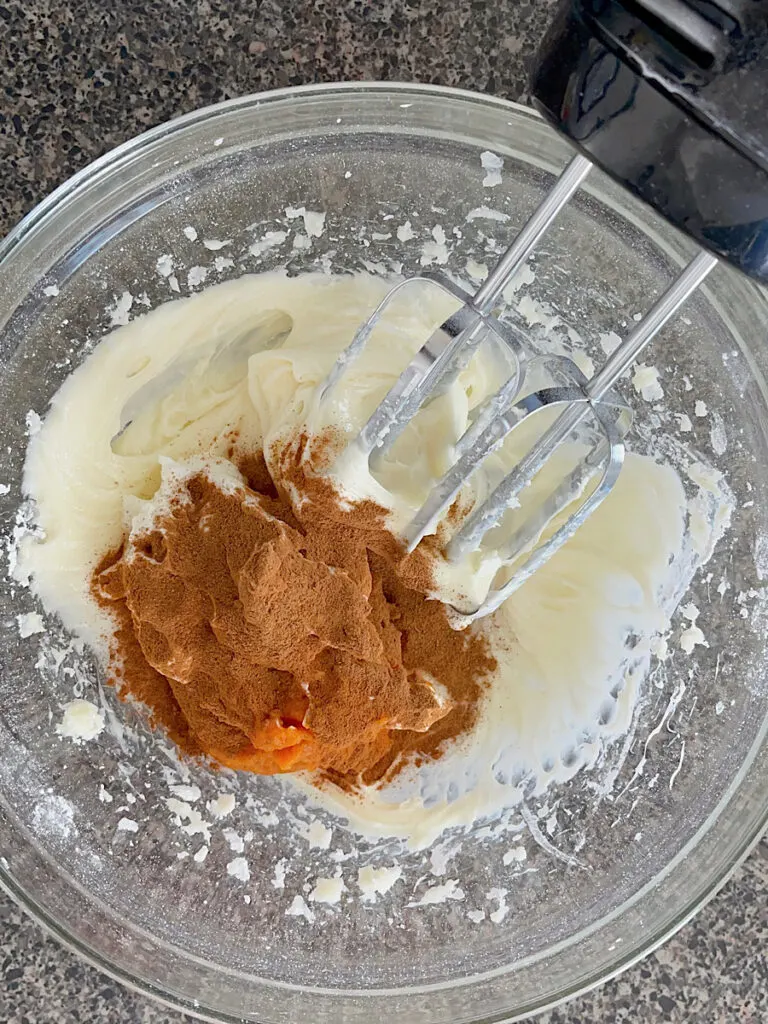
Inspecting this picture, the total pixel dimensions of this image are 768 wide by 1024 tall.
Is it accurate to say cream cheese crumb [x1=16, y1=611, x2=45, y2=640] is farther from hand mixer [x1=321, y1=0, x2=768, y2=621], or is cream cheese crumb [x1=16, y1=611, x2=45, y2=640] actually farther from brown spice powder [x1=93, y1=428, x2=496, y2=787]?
hand mixer [x1=321, y1=0, x2=768, y2=621]

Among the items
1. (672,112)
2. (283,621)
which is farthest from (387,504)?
(672,112)

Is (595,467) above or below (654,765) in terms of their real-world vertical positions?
above

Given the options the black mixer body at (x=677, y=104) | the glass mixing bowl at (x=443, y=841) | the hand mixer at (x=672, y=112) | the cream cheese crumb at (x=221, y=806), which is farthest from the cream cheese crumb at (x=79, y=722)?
the black mixer body at (x=677, y=104)

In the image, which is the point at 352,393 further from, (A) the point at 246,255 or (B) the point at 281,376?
(A) the point at 246,255

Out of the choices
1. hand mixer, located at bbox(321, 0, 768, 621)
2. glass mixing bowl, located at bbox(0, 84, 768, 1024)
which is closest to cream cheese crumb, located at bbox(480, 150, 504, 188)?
glass mixing bowl, located at bbox(0, 84, 768, 1024)

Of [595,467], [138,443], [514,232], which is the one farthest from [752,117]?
[138,443]

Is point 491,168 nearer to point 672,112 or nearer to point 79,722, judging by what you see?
point 672,112
